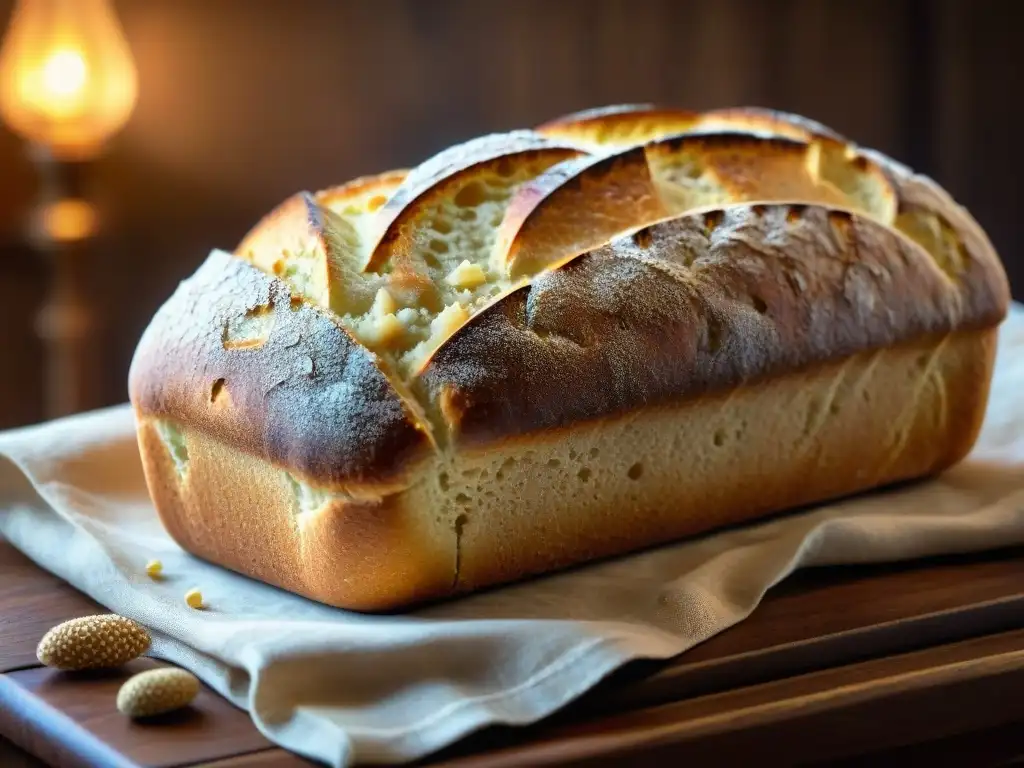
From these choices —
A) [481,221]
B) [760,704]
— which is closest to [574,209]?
[481,221]

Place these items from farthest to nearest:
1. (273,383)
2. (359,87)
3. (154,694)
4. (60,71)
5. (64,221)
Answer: (359,87) → (64,221) → (60,71) → (273,383) → (154,694)

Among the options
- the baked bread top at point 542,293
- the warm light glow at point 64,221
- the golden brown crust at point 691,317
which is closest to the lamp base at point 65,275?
the warm light glow at point 64,221

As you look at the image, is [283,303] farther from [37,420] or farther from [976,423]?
[37,420]

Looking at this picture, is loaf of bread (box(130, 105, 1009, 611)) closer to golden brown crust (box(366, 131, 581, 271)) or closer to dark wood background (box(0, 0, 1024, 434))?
golden brown crust (box(366, 131, 581, 271))

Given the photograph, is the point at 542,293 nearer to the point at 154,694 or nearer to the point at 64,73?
the point at 154,694

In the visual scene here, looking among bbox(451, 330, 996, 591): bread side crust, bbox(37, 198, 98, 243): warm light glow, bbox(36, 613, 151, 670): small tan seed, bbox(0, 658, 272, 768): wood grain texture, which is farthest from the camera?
bbox(37, 198, 98, 243): warm light glow

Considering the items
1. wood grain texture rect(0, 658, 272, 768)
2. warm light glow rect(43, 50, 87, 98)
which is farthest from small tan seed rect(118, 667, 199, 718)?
warm light glow rect(43, 50, 87, 98)

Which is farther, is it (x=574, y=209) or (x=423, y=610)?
(x=574, y=209)
